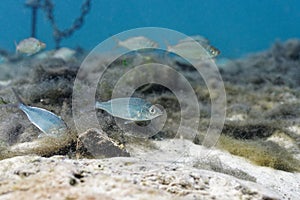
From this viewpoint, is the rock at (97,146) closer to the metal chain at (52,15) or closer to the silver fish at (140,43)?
the silver fish at (140,43)

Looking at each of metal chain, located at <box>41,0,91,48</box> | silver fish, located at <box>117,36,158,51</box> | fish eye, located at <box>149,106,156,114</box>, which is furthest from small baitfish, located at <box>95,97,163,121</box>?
metal chain, located at <box>41,0,91,48</box>

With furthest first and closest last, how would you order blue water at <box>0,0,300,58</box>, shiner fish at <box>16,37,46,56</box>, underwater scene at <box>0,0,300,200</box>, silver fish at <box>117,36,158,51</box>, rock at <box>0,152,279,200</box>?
blue water at <box>0,0,300,58</box>, shiner fish at <box>16,37,46,56</box>, silver fish at <box>117,36,158,51</box>, underwater scene at <box>0,0,300,200</box>, rock at <box>0,152,279,200</box>

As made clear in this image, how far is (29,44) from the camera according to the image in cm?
767

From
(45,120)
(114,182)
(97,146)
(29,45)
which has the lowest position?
(114,182)

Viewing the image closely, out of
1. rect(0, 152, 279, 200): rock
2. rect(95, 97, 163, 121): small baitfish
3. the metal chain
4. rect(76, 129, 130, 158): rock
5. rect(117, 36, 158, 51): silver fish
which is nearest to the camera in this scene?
rect(0, 152, 279, 200): rock

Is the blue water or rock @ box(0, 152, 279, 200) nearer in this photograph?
rock @ box(0, 152, 279, 200)

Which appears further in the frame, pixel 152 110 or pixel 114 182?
pixel 152 110

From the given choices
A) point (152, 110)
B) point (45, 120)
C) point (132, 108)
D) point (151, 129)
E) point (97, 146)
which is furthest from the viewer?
point (151, 129)

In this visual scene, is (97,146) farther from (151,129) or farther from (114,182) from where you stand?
(151,129)

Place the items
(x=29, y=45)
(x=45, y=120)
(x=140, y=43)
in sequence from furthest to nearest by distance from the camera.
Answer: (x=29, y=45) → (x=140, y=43) → (x=45, y=120)

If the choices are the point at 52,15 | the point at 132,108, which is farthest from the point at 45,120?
the point at 52,15

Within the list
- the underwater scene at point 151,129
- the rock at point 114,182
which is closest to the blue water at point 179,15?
the underwater scene at point 151,129

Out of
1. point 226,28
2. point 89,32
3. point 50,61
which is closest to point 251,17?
point 226,28

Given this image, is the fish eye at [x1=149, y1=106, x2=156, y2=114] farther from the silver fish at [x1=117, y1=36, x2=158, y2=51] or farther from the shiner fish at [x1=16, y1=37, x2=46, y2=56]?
the shiner fish at [x1=16, y1=37, x2=46, y2=56]
